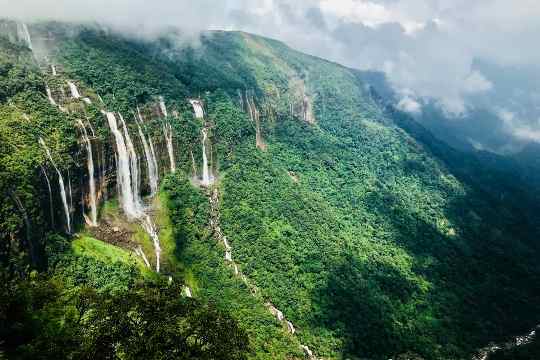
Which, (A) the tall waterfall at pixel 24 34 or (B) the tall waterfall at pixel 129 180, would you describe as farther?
(A) the tall waterfall at pixel 24 34

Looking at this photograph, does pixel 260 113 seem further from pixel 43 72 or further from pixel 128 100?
pixel 43 72

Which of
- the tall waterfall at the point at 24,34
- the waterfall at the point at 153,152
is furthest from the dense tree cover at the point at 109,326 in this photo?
the tall waterfall at the point at 24,34

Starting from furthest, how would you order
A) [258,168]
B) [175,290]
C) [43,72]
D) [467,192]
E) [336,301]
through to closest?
[467,192]
[258,168]
[43,72]
[336,301]
[175,290]

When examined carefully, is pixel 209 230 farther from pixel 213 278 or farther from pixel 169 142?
pixel 169 142

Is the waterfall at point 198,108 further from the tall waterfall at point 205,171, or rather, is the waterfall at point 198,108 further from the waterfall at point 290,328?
the waterfall at point 290,328

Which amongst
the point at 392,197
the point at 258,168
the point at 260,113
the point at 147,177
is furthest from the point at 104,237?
the point at 392,197

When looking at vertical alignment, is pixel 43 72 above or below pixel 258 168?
→ above

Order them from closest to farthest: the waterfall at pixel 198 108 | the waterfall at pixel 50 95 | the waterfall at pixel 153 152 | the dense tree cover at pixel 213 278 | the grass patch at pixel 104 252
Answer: the grass patch at pixel 104 252 < the dense tree cover at pixel 213 278 < the waterfall at pixel 50 95 < the waterfall at pixel 153 152 < the waterfall at pixel 198 108

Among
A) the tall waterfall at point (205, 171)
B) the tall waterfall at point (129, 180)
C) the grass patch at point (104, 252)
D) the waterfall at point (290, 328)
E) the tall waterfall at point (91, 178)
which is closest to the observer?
the grass patch at point (104, 252)

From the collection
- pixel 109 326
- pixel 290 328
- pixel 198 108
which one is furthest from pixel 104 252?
pixel 198 108
